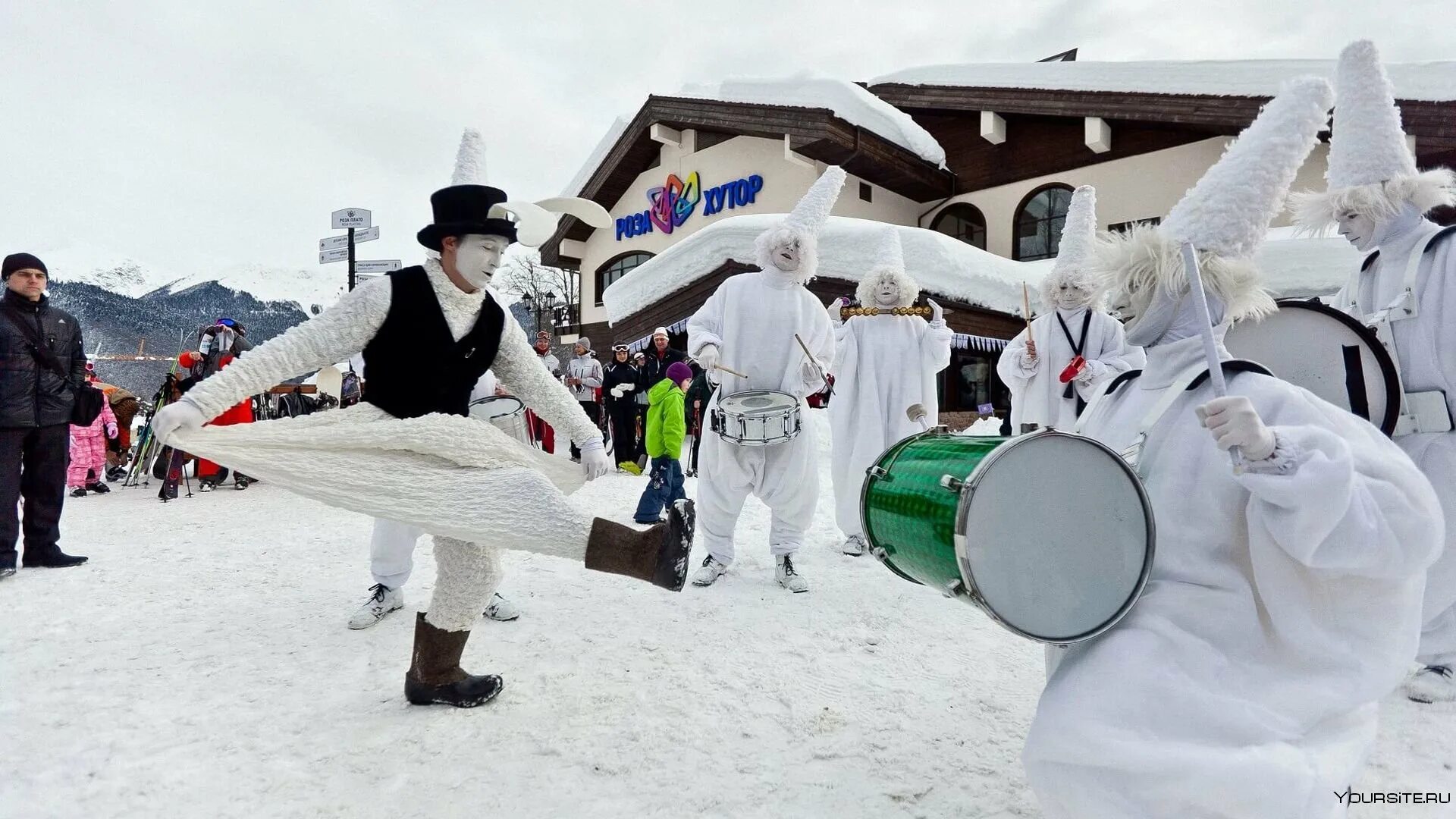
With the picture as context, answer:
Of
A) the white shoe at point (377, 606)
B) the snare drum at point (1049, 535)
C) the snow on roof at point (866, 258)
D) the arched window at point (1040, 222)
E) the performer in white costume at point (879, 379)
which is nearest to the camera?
the snare drum at point (1049, 535)

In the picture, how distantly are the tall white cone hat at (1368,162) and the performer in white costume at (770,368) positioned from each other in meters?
2.33

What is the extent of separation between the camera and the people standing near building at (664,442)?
18.7 ft

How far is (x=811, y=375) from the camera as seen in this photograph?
426cm

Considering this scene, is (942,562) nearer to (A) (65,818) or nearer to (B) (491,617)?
(A) (65,818)

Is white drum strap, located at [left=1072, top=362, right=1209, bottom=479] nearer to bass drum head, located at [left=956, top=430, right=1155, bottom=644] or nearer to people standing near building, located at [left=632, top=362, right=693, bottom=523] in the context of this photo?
bass drum head, located at [left=956, top=430, right=1155, bottom=644]

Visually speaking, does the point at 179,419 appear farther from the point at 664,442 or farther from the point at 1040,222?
the point at 1040,222

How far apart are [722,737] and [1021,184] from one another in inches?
491

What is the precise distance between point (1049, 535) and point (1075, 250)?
4.12 meters

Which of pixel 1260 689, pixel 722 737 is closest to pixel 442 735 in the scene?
pixel 722 737

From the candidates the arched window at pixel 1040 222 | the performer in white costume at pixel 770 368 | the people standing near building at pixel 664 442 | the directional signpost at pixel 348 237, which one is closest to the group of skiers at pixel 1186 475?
the performer in white costume at pixel 770 368

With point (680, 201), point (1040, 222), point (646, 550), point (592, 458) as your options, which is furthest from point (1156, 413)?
point (680, 201)

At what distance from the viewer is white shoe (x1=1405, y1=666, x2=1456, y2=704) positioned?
249cm

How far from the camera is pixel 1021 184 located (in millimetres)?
12578

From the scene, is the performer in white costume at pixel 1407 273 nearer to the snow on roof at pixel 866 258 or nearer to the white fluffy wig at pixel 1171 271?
the white fluffy wig at pixel 1171 271
